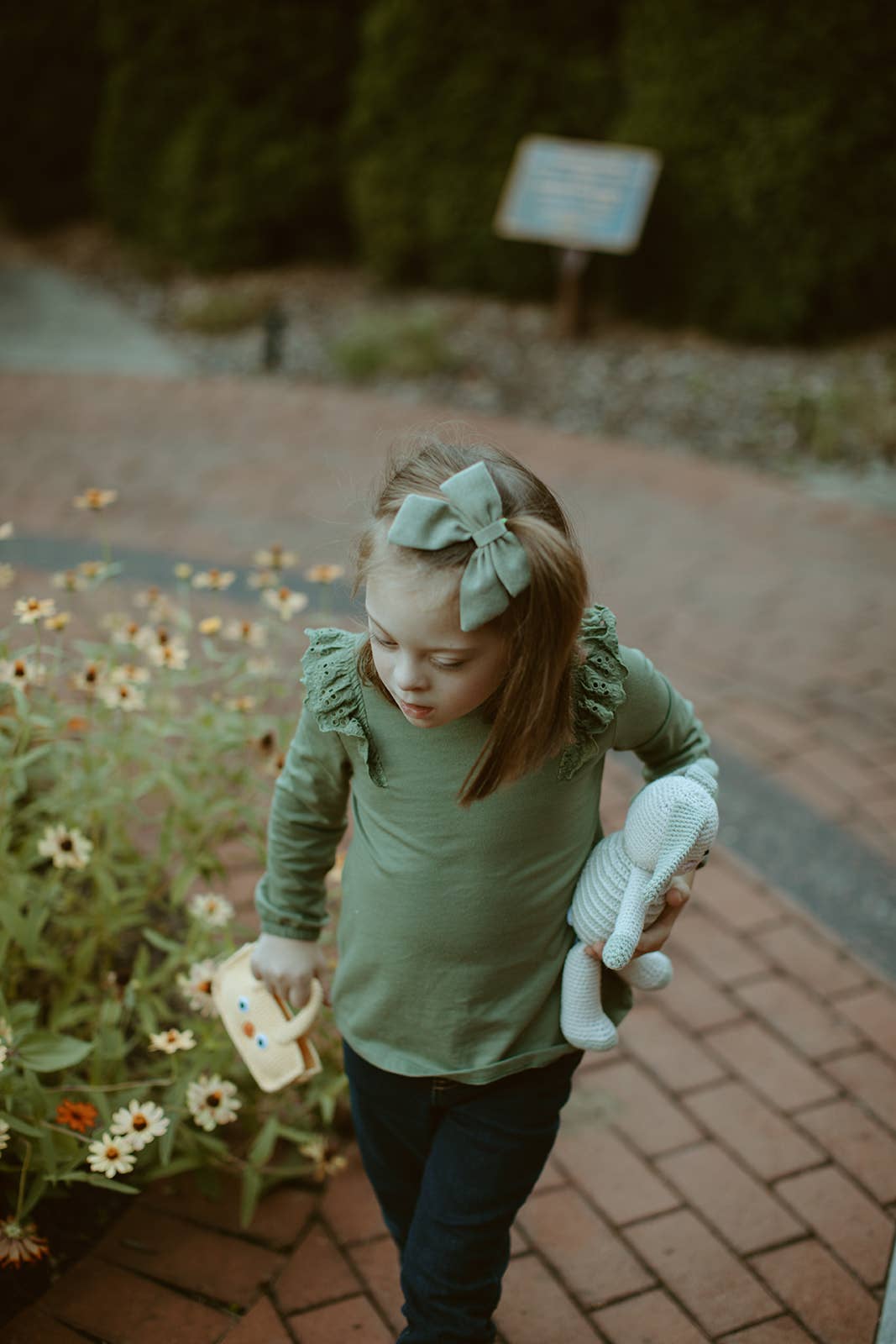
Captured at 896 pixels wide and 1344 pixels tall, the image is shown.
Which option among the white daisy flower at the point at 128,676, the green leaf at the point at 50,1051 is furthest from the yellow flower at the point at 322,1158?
the white daisy flower at the point at 128,676

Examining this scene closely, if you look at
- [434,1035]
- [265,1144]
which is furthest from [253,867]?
[434,1035]

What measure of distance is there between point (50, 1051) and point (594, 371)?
6.85 metres

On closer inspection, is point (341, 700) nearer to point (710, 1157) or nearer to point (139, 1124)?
point (139, 1124)

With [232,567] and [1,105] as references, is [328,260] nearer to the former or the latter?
[1,105]

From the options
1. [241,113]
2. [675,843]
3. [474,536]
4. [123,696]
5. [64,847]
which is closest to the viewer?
[474,536]

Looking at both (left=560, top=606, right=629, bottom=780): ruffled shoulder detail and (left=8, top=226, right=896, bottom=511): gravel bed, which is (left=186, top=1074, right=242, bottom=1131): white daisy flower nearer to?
(left=560, top=606, right=629, bottom=780): ruffled shoulder detail

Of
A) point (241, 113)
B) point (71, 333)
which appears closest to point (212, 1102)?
point (71, 333)

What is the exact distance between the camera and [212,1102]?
74.6 inches

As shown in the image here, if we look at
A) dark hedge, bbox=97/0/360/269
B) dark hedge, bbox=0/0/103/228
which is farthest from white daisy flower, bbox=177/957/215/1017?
dark hedge, bbox=0/0/103/228

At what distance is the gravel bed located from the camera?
6801 mm

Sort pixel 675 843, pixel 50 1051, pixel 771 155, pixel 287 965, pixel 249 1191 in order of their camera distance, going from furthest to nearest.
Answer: pixel 771 155 → pixel 249 1191 → pixel 50 1051 → pixel 287 965 → pixel 675 843

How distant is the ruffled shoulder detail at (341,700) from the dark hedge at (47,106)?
12.4 meters

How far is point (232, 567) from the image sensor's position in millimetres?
4801

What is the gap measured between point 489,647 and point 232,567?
360 cm
